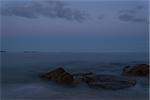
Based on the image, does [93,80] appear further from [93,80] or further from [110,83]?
[110,83]

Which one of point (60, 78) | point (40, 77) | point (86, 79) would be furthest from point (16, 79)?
point (86, 79)

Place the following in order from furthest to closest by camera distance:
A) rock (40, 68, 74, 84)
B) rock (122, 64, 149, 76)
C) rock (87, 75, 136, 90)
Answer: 1. rock (122, 64, 149, 76)
2. rock (40, 68, 74, 84)
3. rock (87, 75, 136, 90)

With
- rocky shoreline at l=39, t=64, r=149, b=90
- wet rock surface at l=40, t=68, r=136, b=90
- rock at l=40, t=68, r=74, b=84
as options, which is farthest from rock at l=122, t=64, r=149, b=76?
rock at l=40, t=68, r=74, b=84

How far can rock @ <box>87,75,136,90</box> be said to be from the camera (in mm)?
5504

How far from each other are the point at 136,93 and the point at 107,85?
0.64m

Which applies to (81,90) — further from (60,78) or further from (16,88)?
(16,88)

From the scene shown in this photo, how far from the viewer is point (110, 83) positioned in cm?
573

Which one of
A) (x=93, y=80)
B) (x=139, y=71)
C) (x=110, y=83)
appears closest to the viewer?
(x=110, y=83)

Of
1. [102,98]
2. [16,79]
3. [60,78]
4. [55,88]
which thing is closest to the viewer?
[102,98]

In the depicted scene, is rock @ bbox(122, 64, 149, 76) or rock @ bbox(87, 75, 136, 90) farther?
rock @ bbox(122, 64, 149, 76)

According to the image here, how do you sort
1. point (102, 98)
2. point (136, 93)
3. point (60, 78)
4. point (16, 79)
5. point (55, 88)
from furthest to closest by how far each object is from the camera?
point (16, 79), point (60, 78), point (55, 88), point (136, 93), point (102, 98)

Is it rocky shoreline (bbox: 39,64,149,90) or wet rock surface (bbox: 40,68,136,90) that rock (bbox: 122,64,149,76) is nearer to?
rocky shoreline (bbox: 39,64,149,90)

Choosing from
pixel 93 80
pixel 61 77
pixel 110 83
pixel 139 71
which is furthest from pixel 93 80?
pixel 139 71

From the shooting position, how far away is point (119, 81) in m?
5.97
